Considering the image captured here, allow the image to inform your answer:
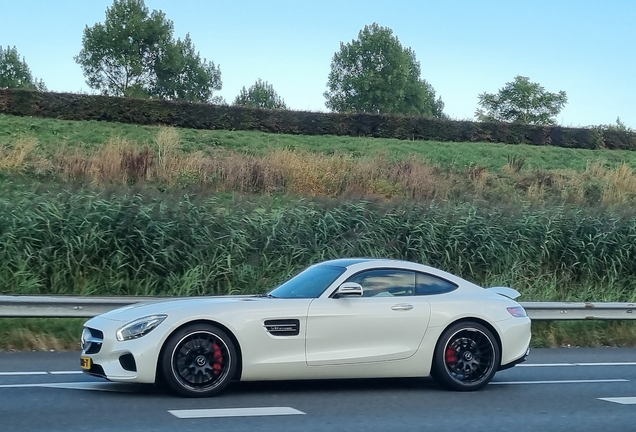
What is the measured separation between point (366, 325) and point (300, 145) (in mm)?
24243

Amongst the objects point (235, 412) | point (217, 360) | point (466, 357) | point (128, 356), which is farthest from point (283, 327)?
point (466, 357)

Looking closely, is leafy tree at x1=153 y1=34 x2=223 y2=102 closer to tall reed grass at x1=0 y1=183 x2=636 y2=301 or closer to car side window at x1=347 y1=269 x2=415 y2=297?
tall reed grass at x1=0 y1=183 x2=636 y2=301

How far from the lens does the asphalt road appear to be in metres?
6.87

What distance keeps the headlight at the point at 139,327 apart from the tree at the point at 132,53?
5652cm

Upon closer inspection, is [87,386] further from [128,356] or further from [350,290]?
[350,290]

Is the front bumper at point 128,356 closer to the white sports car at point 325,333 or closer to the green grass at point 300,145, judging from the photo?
the white sports car at point 325,333

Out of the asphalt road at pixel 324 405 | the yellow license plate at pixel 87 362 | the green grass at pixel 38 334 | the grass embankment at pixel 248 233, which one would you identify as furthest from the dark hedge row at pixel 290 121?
the yellow license plate at pixel 87 362

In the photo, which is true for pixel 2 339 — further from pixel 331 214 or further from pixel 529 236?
pixel 529 236

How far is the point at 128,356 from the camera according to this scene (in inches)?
299

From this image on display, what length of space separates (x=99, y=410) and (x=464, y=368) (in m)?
3.66

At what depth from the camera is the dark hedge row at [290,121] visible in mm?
32625

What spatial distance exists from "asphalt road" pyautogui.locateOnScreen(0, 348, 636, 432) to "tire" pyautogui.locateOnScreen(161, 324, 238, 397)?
0.46ft

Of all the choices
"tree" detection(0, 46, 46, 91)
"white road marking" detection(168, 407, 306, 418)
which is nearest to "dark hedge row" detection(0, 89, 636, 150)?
"white road marking" detection(168, 407, 306, 418)

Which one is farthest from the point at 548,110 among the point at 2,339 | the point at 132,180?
the point at 2,339
